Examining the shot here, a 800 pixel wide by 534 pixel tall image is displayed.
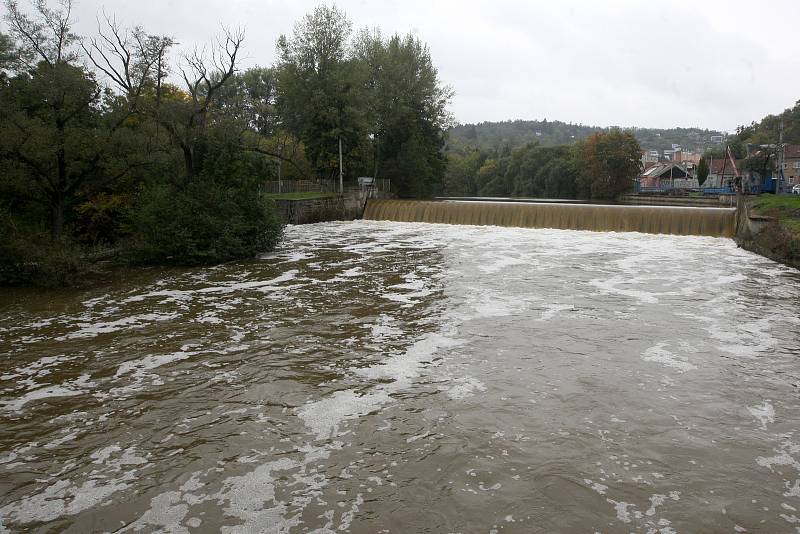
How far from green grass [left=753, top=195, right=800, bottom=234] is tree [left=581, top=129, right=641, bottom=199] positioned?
3616cm

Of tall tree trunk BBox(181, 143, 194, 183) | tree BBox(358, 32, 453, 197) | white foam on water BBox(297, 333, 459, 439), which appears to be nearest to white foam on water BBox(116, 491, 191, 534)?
white foam on water BBox(297, 333, 459, 439)

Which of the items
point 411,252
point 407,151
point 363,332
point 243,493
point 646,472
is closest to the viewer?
point 243,493

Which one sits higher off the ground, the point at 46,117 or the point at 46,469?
the point at 46,117

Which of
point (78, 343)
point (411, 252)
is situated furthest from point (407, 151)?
point (78, 343)

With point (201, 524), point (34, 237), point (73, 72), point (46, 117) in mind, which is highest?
point (73, 72)

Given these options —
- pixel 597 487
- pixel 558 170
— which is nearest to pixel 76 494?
pixel 597 487

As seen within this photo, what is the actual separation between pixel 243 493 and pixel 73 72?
15588mm

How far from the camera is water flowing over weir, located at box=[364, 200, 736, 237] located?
88.3 feet

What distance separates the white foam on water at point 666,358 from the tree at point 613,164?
2178 inches

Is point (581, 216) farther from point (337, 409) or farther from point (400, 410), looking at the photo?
point (337, 409)

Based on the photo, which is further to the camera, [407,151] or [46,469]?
[407,151]

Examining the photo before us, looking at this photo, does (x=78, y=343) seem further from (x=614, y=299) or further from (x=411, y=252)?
(x=411, y=252)

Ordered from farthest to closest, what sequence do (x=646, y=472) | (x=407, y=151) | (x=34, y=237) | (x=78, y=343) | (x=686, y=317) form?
1. (x=407, y=151)
2. (x=34, y=237)
3. (x=686, y=317)
4. (x=78, y=343)
5. (x=646, y=472)

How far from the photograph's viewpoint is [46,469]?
5.77 meters
